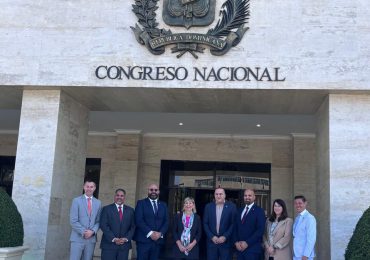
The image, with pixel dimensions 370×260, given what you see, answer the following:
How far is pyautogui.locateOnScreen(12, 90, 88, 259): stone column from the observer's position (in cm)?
857

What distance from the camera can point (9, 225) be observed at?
705cm

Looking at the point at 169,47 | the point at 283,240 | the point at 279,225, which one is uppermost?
the point at 169,47

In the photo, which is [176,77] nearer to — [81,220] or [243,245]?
[81,220]

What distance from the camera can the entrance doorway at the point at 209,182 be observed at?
14891 millimetres

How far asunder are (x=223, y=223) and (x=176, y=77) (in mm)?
3007

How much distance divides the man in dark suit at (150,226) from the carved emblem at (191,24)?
2947 mm

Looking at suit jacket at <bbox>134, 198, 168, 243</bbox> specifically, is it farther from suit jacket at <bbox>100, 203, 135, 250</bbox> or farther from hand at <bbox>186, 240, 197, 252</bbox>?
hand at <bbox>186, 240, 197, 252</bbox>

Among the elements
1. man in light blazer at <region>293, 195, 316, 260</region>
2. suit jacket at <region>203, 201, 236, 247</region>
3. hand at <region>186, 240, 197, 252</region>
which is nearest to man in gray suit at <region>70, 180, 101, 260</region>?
hand at <region>186, 240, 197, 252</region>

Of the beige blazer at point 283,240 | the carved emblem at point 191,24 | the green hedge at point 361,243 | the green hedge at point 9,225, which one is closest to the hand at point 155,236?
the beige blazer at point 283,240

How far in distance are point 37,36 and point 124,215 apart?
4.22m

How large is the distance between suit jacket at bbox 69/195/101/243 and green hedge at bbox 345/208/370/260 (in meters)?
4.28

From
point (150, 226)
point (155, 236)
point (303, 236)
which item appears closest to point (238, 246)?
point (303, 236)

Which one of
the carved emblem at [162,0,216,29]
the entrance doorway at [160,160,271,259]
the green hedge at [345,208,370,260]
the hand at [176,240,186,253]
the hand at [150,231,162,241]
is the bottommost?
the hand at [176,240,186,253]

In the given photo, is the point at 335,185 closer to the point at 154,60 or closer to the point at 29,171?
the point at 154,60
